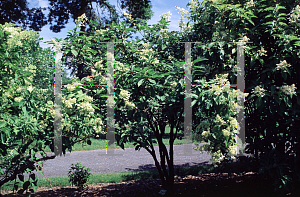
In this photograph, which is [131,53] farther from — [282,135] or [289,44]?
[282,135]

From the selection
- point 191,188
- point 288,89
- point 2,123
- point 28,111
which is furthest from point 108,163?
point 288,89

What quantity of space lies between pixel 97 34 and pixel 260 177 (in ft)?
15.1

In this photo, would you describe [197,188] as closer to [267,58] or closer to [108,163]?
[267,58]

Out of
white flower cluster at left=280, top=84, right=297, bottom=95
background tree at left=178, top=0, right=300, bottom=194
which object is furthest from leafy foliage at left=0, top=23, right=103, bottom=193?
white flower cluster at left=280, top=84, right=297, bottom=95

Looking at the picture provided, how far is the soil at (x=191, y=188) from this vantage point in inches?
190

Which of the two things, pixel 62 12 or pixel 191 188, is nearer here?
pixel 191 188

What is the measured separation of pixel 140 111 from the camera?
3338mm

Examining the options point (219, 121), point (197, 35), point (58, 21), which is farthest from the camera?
point (58, 21)

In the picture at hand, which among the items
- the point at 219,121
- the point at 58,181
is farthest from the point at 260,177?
the point at 58,181

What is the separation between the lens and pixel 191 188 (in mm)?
5340

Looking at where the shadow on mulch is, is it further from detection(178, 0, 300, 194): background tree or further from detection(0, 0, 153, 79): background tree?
detection(0, 0, 153, 79): background tree

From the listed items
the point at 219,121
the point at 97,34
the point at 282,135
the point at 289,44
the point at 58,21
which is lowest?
the point at 282,135

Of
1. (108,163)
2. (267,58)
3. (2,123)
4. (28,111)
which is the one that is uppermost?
(267,58)

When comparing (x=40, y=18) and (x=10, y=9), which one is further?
(x=40, y=18)
